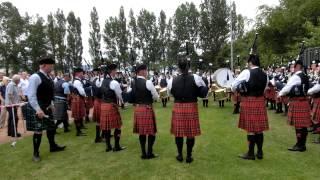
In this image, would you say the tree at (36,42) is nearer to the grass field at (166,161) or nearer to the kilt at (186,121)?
the grass field at (166,161)

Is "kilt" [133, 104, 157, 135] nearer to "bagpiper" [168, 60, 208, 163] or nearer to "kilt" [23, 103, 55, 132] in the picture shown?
"bagpiper" [168, 60, 208, 163]

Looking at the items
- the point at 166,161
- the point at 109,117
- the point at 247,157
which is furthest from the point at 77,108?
the point at 247,157

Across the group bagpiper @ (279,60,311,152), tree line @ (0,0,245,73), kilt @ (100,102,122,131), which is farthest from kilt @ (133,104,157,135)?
tree line @ (0,0,245,73)

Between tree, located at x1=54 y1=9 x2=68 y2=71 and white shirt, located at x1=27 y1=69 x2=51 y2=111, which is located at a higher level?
tree, located at x1=54 y1=9 x2=68 y2=71

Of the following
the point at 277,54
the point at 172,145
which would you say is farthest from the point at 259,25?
the point at 172,145

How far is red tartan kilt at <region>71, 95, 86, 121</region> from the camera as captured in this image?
9477 mm

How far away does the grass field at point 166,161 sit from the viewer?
19.0ft

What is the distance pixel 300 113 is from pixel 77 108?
5.13 m

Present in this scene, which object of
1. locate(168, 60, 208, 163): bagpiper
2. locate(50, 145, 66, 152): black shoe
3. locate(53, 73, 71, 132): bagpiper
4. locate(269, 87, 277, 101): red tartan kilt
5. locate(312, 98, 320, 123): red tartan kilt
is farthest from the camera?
locate(269, 87, 277, 101): red tartan kilt

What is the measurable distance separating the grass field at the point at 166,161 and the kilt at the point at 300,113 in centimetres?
52

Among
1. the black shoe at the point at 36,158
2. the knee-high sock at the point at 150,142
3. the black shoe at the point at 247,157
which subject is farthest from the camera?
the black shoe at the point at 36,158

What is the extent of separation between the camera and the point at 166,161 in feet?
21.2

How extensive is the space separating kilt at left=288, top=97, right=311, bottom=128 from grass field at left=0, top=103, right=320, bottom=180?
52 cm

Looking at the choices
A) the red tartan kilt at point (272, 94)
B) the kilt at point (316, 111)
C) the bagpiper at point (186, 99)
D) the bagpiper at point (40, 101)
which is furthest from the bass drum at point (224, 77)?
the bagpiper at point (40, 101)
